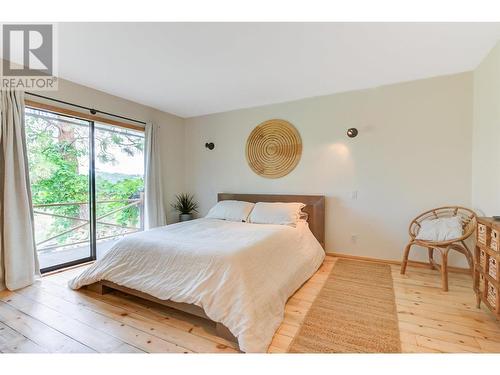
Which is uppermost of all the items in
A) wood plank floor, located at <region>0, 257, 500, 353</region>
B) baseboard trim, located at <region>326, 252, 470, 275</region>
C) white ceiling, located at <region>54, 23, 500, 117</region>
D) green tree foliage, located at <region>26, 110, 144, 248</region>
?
white ceiling, located at <region>54, 23, 500, 117</region>

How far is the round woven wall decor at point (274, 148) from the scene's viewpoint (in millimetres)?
3660

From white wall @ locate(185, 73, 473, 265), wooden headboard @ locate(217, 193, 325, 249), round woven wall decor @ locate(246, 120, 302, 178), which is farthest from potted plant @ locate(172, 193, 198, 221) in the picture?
wooden headboard @ locate(217, 193, 325, 249)

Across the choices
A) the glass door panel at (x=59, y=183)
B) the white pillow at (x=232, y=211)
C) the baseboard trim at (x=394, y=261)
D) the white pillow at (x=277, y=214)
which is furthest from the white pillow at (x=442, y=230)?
the glass door panel at (x=59, y=183)

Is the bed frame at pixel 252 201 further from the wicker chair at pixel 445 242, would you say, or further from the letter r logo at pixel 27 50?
the letter r logo at pixel 27 50

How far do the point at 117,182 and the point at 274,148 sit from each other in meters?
2.52

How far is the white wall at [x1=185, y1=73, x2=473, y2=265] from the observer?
281 cm

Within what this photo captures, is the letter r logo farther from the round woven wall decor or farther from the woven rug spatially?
the woven rug

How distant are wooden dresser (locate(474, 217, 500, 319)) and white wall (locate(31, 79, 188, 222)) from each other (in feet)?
13.6

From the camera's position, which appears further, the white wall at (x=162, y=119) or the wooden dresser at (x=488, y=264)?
the white wall at (x=162, y=119)

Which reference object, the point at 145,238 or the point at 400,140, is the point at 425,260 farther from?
the point at 145,238

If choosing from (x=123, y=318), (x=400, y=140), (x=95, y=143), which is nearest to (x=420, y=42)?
(x=400, y=140)

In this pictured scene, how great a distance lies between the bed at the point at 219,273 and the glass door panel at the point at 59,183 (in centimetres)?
119

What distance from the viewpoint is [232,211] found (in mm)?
3504

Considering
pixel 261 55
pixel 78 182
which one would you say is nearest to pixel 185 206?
pixel 78 182
